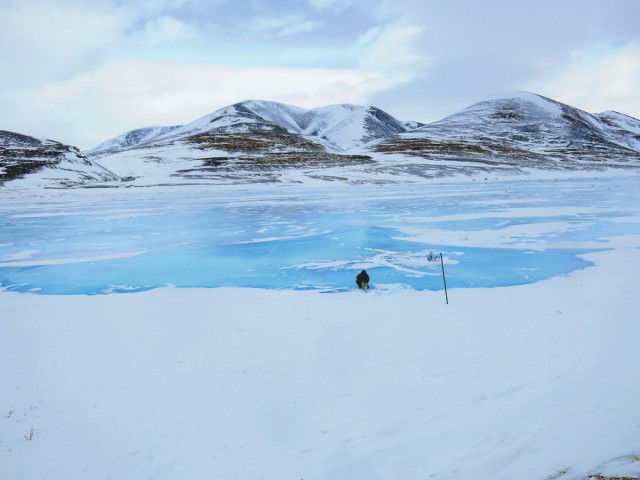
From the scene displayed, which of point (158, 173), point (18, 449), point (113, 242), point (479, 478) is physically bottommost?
point (479, 478)

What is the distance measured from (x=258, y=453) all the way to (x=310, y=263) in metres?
8.39

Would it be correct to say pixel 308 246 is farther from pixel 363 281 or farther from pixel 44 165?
pixel 44 165

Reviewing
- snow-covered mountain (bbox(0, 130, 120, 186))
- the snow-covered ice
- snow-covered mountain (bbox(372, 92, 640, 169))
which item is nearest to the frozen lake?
the snow-covered ice

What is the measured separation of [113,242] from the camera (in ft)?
55.4

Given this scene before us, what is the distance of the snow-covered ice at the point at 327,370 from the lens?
419cm

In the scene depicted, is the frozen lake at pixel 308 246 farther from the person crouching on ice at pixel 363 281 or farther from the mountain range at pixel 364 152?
the mountain range at pixel 364 152

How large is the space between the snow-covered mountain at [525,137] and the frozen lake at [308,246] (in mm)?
61393

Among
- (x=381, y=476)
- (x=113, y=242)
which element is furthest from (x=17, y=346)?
(x=113, y=242)

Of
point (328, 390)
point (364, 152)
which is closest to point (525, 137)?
point (364, 152)

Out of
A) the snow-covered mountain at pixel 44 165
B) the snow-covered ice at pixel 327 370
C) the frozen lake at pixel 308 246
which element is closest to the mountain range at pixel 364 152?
the snow-covered mountain at pixel 44 165

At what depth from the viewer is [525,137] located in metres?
124

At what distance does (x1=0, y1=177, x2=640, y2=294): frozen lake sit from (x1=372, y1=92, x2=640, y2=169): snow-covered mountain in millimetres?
61393

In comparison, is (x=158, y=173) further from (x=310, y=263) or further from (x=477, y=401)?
(x=477, y=401)

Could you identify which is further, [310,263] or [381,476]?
[310,263]
